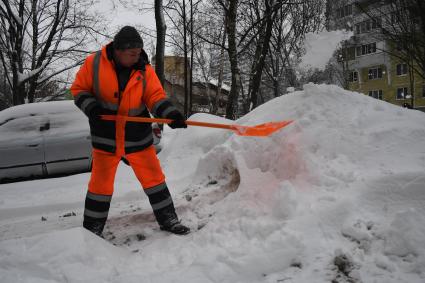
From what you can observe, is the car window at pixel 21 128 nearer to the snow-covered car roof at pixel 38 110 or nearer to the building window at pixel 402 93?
the snow-covered car roof at pixel 38 110

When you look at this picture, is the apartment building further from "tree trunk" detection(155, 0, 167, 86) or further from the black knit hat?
the black knit hat

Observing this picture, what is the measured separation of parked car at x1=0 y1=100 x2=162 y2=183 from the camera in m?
5.82

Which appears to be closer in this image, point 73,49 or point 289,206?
point 289,206

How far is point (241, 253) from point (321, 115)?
5.20 ft

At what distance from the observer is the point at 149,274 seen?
6.57 ft

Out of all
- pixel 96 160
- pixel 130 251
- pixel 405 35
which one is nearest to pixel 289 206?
pixel 130 251

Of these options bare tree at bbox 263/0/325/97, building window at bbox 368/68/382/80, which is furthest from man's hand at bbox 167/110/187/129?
building window at bbox 368/68/382/80

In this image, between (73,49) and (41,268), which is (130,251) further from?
(73,49)

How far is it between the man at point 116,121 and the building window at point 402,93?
3398 centimetres

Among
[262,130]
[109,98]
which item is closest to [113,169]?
[109,98]

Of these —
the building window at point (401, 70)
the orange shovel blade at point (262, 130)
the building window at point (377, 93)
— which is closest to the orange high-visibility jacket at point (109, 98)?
the orange shovel blade at point (262, 130)

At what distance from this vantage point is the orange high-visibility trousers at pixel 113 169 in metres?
2.68

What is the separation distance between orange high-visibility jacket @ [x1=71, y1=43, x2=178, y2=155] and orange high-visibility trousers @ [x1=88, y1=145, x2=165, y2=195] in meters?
0.06

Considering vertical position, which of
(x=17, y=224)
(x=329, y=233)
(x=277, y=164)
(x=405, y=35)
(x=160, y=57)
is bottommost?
(x=17, y=224)
